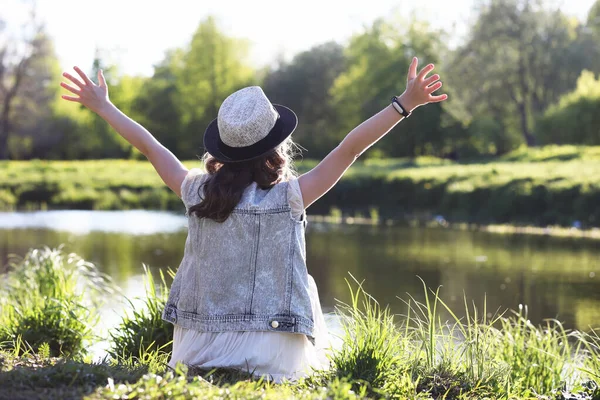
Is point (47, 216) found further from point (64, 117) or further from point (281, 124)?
point (64, 117)

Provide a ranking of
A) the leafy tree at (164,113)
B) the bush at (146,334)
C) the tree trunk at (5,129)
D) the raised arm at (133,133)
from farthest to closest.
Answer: the leafy tree at (164,113) → the tree trunk at (5,129) → the bush at (146,334) → the raised arm at (133,133)

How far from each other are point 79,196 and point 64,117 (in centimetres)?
1992

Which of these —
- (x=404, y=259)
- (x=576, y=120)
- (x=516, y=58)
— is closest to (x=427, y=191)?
(x=404, y=259)

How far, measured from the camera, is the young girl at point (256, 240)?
10.5 ft

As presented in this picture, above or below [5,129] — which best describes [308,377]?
below

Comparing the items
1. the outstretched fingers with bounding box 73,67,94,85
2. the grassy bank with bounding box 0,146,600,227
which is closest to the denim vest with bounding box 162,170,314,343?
the outstretched fingers with bounding box 73,67,94,85

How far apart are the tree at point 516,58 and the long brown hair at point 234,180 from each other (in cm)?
3264

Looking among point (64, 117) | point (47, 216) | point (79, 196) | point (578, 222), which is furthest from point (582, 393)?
point (64, 117)

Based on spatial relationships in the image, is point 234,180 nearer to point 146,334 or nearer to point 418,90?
point 418,90

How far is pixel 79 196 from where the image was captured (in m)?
22.4

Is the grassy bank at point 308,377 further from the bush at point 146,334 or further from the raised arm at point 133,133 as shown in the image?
the raised arm at point 133,133

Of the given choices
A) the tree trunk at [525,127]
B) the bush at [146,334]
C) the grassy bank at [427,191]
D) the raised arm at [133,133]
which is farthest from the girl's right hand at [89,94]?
the tree trunk at [525,127]

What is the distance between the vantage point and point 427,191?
63.1ft

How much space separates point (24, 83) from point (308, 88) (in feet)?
42.0
